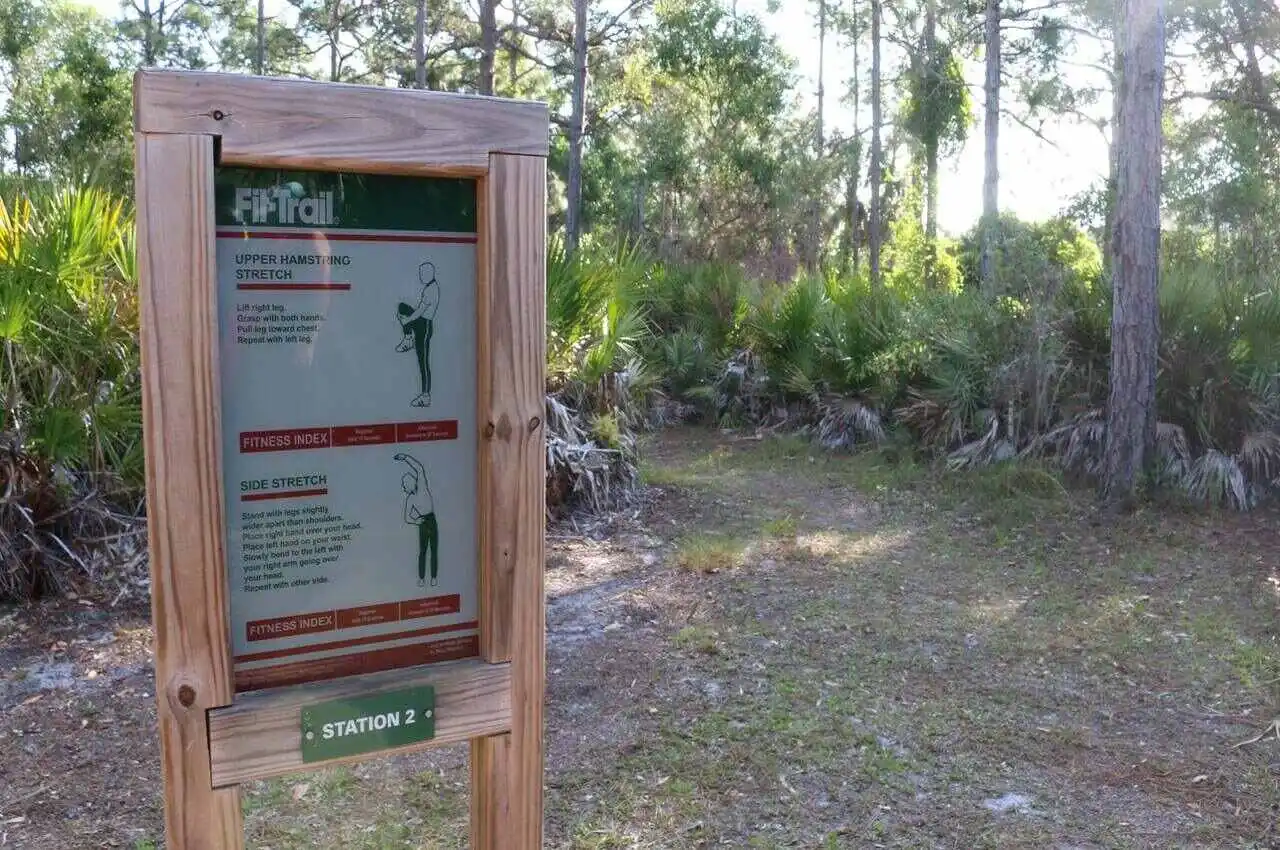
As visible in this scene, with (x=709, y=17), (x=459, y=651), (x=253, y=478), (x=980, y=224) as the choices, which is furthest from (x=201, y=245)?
(x=709, y=17)

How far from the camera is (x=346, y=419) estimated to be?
2135 millimetres

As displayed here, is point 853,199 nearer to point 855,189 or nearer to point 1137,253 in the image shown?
point 855,189

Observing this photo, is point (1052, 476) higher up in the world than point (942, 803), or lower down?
higher up

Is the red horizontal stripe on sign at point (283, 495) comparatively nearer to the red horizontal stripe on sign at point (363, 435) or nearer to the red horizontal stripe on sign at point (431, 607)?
the red horizontal stripe on sign at point (363, 435)

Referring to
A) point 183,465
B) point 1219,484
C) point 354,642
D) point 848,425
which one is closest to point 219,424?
point 183,465

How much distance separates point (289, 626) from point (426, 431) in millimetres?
462

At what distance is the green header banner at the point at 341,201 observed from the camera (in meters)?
2.00

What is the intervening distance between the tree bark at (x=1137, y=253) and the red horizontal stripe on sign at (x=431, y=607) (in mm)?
7246

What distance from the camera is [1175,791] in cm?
402

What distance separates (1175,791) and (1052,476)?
511 centimetres

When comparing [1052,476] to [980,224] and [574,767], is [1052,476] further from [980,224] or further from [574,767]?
[980,224]

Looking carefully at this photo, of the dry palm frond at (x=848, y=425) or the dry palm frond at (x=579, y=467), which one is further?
the dry palm frond at (x=848, y=425)

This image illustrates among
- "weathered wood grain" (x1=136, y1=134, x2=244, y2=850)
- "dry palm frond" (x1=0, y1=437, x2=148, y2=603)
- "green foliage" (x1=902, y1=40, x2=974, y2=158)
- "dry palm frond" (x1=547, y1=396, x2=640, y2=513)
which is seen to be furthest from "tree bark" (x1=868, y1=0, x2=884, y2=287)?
"weathered wood grain" (x1=136, y1=134, x2=244, y2=850)

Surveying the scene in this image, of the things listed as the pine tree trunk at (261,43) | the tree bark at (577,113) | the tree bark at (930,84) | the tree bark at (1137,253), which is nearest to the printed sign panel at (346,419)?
the tree bark at (1137,253)
